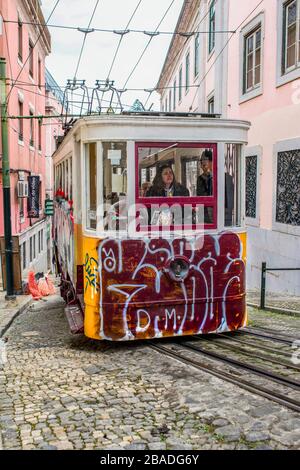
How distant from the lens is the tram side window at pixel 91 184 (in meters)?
6.38

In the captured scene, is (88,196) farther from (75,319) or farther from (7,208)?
(7,208)

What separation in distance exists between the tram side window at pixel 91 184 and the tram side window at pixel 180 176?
554 mm

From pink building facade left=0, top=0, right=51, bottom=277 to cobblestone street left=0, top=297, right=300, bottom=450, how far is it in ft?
38.0

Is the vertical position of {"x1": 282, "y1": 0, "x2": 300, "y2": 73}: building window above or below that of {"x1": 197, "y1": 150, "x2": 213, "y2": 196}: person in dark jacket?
above

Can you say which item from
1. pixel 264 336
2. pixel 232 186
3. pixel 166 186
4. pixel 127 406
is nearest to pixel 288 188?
pixel 232 186

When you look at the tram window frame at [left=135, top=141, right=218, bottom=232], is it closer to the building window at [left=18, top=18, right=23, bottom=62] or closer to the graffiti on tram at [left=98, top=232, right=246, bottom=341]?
the graffiti on tram at [left=98, top=232, right=246, bottom=341]

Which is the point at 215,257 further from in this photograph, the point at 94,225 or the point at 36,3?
the point at 36,3

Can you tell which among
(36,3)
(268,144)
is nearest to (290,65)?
(268,144)

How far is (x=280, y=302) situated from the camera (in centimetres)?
1048

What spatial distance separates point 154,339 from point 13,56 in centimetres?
1404

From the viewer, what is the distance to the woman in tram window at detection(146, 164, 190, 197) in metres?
6.41

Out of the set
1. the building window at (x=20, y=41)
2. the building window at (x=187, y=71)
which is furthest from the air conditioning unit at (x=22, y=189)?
the building window at (x=187, y=71)

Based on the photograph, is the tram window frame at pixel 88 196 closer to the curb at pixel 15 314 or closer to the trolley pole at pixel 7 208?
the curb at pixel 15 314

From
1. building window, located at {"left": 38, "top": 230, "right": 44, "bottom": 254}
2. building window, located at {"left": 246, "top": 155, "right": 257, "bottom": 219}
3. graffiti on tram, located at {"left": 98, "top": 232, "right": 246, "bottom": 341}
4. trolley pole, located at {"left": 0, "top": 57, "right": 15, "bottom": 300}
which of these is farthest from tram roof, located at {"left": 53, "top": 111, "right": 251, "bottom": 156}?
building window, located at {"left": 38, "top": 230, "right": 44, "bottom": 254}
